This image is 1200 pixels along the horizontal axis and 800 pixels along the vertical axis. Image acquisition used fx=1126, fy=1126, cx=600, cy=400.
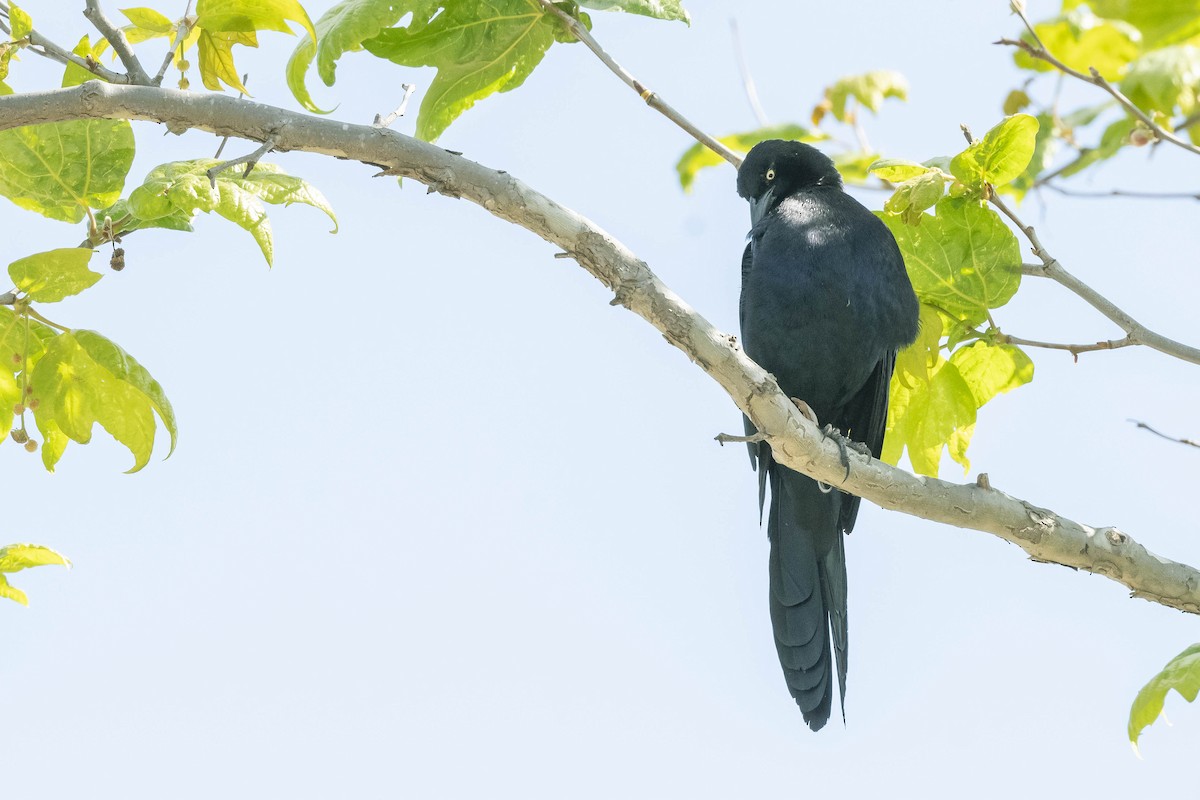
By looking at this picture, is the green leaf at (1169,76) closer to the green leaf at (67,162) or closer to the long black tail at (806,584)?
the green leaf at (67,162)

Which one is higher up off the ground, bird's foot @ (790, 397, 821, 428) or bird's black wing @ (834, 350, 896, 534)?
bird's black wing @ (834, 350, 896, 534)

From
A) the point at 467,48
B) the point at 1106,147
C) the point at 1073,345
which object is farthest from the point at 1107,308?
the point at 467,48

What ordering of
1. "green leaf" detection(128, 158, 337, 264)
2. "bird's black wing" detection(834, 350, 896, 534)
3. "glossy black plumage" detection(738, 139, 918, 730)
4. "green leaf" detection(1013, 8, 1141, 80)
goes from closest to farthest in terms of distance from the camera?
"green leaf" detection(1013, 8, 1141, 80)
"green leaf" detection(128, 158, 337, 264)
"glossy black plumage" detection(738, 139, 918, 730)
"bird's black wing" detection(834, 350, 896, 534)

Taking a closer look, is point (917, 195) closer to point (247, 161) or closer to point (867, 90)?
point (867, 90)

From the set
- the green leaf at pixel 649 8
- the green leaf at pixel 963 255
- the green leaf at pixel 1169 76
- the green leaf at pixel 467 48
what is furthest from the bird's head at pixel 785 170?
the green leaf at pixel 1169 76

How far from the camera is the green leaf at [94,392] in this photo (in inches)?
103

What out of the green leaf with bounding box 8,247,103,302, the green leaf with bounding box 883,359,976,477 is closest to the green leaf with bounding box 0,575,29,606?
the green leaf with bounding box 8,247,103,302

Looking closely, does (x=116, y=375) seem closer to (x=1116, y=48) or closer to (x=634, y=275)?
(x=634, y=275)

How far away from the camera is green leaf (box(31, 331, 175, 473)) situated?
8.60 ft

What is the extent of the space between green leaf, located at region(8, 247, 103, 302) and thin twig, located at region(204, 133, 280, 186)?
0.34m

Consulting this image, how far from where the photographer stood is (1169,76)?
46.8 inches

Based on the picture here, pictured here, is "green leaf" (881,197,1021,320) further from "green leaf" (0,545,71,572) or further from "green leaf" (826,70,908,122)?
"green leaf" (0,545,71,572)

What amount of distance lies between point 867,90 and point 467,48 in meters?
1.42

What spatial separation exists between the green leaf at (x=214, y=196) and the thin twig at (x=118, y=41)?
24 cm
